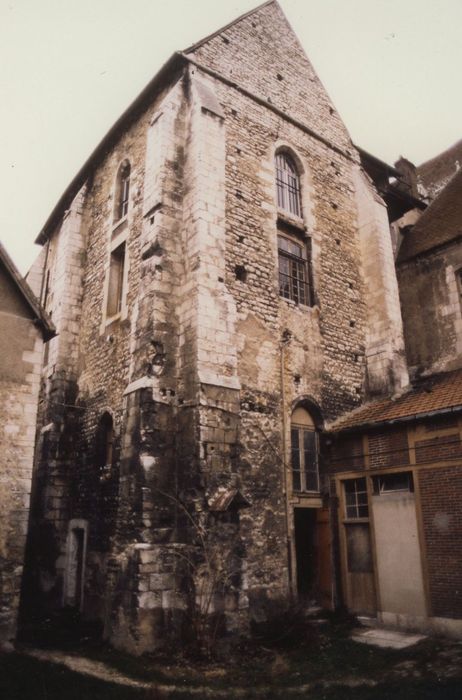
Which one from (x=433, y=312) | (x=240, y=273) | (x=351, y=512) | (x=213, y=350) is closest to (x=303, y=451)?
(x=351, y=512)

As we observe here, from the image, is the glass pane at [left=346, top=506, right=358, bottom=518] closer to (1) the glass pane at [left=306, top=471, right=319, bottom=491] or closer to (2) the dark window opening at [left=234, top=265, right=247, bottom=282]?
(1) the glass pane at [left=306, top=471, right=319, bottom=491]

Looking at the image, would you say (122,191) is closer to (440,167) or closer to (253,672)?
(253,672)

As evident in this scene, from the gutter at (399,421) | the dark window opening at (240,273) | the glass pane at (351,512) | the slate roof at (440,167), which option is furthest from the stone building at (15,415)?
the slate roof at (440,167)

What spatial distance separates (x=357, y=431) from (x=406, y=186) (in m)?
11.7

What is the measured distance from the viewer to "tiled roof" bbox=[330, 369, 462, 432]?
1028 centimetres

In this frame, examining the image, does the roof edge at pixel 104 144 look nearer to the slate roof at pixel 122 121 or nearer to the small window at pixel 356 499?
the slate roof at pixel 122 121

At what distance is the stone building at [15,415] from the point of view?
27.8ft

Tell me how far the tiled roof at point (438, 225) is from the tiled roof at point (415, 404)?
3814 mm

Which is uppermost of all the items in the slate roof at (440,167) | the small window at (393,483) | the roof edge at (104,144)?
the slate roof at (440,167)

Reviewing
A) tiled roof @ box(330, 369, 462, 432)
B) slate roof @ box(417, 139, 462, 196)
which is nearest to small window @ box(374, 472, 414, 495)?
tiled roof @ box(330, 369, 462, 432)

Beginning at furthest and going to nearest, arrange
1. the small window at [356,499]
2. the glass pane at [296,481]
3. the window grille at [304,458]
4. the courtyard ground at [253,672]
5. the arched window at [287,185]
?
the arched window at [287,185] → the window grille at [304,458] → the glass pane at [296,481] → the small window at [356,499] → the courtyard ground at [253,672]

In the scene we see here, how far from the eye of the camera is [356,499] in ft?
37.0

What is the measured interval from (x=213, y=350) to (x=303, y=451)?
3257 mm

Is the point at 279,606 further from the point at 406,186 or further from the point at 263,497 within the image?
the point at 406,186
